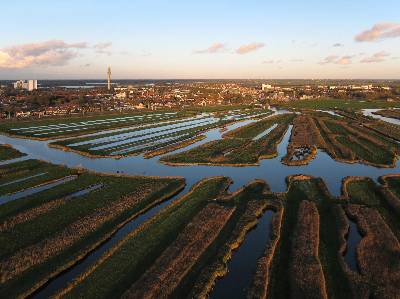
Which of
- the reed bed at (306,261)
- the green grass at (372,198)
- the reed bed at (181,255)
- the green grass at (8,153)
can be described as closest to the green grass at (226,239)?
the reed bed at (181,255)

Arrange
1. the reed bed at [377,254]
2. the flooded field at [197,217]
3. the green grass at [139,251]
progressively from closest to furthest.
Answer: the reed bed at [377,254]
the green grass at [139,251]
the flooded field at [197,217]

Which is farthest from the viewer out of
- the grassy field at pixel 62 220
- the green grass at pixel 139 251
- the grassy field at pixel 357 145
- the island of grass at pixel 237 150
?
the grassy field at pixel 357 145

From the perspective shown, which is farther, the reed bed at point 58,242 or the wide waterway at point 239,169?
the wide waterway at point 239,169

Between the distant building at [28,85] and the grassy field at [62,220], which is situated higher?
the distant building at [28,85]

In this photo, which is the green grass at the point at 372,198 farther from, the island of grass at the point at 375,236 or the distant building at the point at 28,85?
the distant building at the point at 28,85

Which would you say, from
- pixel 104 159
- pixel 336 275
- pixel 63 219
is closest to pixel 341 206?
pixel 336 275

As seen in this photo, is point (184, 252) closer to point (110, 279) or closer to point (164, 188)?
point (110, 279)

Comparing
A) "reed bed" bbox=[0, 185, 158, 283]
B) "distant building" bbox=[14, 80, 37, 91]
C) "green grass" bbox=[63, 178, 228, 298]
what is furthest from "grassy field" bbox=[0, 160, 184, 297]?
"distant building" bbox=[14, 80, 37, 91]

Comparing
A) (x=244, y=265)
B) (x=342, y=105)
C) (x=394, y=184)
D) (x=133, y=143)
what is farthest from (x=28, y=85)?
(x=244, y=265)
